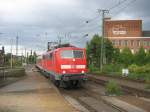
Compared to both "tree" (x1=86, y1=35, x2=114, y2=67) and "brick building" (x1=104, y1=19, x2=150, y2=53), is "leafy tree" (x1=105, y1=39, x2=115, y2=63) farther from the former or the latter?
"brick building" (x1=104, y1=19, x2=150, y2=53)

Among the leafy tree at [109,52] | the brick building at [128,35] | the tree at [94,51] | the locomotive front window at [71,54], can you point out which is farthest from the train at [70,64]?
the brick building at [128,35]

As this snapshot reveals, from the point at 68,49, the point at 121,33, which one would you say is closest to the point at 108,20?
the point at 121,33

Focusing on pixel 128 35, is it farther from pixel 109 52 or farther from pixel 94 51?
pixel 94 51

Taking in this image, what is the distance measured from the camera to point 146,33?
479ft

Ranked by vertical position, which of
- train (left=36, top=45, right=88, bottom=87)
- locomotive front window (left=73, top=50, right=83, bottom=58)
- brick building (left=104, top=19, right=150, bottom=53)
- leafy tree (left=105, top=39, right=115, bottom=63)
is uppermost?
brick building (left=104, top=19, right=150, bottom=53)

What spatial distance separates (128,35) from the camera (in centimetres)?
13925

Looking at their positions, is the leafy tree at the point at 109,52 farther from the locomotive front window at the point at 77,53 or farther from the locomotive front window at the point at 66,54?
the locomotive front window at the point at 66,54

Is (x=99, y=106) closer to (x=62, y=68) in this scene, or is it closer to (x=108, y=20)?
(x=62, y=68)

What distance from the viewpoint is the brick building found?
137 meters

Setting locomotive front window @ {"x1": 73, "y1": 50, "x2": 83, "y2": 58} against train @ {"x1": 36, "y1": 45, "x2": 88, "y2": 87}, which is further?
locomotive front window @ {"x1": 73, "y1": 50, "x2": 83, "y2": 58}

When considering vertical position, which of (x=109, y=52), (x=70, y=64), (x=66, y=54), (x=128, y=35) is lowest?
(x=70, y=64)

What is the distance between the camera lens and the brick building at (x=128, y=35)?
5399 inches

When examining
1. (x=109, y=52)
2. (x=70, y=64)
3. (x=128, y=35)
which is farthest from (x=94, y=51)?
(x=128, y=35)

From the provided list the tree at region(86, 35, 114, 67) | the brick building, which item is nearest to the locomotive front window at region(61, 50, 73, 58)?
the tree at region(86, 35, 114, 67)
